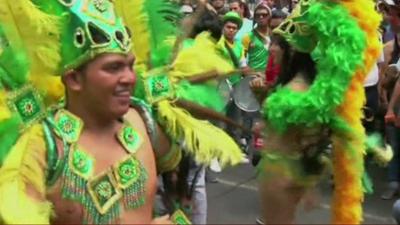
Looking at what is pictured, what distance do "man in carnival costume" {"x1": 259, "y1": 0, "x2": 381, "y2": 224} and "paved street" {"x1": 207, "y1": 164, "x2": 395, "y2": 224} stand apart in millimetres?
2348

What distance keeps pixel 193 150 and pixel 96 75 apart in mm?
543

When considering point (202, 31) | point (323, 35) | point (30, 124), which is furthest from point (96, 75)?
point (323, 35)

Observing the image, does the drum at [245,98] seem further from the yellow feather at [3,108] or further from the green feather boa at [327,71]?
the yellow feather at [3,108]

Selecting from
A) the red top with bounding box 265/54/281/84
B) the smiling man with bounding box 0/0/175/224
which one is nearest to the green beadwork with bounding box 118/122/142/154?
the smiling man with bounding box 0/0/175/224

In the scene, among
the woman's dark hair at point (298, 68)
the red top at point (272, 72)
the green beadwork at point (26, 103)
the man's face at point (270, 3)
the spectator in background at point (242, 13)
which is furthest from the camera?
the man's face at point (270, 3)

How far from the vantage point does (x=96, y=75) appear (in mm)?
2912

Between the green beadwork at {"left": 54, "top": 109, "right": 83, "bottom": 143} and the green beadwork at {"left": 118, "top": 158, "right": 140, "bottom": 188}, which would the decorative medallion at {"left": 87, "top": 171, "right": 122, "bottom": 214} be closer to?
the green beadwork at {"left": 118, "top": 158, "right": 140, "bottom": 188}

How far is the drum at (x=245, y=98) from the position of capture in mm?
5743

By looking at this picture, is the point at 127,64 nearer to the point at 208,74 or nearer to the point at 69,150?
the point at 69,150

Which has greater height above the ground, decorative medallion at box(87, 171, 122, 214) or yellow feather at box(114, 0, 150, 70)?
yellow feather at box(114, 0, 150, 70)

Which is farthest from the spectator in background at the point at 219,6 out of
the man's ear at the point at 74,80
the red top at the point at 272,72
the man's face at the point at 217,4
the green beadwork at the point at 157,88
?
the man's ear at the point at 74,80

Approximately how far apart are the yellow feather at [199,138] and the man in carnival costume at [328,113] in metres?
0.65

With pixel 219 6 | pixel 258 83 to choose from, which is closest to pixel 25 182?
pixel 258 83

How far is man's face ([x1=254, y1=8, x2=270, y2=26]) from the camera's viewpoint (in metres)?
8.20
